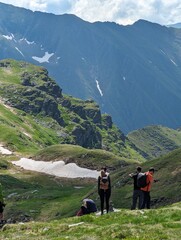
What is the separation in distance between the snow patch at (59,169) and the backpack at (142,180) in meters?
115

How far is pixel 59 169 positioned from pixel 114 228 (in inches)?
5285

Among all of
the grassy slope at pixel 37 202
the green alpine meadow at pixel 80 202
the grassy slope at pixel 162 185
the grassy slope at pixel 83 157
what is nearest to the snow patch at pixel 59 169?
the green alpine meadow at pixel 80 202

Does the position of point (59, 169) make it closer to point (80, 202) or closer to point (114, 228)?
point (80, 202)

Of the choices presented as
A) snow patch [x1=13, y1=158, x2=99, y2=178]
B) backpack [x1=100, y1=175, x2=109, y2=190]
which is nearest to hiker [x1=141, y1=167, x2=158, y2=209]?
backpack [x1=100, y1=175, x2=109, y2=190]

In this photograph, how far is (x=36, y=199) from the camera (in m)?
92.2

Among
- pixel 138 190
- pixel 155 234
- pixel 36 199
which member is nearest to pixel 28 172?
pixel 36 199

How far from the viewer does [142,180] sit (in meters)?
34.6

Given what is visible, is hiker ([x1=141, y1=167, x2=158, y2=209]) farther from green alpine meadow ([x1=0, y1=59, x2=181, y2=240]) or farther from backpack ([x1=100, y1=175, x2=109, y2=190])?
backpack ([x1=100, y1=175, x2=109, y2=190])

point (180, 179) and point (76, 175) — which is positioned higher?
point (76, 175)

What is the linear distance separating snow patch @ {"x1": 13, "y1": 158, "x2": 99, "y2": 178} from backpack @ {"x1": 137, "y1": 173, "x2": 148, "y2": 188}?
115201 millimetres

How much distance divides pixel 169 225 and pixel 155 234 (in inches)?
105

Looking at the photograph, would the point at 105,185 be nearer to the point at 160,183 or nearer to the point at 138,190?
the point at 138,190

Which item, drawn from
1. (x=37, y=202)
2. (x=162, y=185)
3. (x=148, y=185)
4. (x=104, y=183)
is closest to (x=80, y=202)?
(x=37, y=202)

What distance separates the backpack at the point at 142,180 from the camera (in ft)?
113
